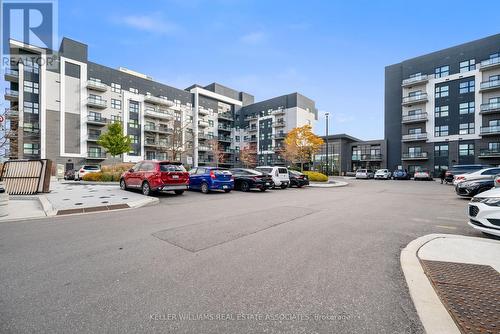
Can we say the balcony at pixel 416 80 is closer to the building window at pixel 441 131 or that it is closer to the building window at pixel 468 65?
the building window at pixel 468 65

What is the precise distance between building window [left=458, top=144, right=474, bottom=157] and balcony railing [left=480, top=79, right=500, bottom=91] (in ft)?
30.4

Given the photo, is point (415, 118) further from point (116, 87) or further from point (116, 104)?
point (116, 87)

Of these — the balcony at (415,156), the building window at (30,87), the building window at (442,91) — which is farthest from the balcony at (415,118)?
the building window at (30,87)

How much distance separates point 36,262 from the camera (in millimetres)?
3832

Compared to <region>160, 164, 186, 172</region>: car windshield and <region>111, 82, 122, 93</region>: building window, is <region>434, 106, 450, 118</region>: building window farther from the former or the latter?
<region>111, 82, 122, 93</region>: building window

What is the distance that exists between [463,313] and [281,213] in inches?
225

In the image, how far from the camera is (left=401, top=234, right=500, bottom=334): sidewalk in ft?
7.71

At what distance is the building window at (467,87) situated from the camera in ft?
132

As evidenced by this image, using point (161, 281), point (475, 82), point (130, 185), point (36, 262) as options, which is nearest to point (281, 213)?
point (161, 281)

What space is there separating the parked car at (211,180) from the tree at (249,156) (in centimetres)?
4440

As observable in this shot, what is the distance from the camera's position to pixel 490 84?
3753 centimetres

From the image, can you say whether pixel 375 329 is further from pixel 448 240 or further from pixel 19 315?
pixel 448 240

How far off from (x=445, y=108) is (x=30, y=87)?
230ft


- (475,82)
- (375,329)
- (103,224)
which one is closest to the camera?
(375,329)
